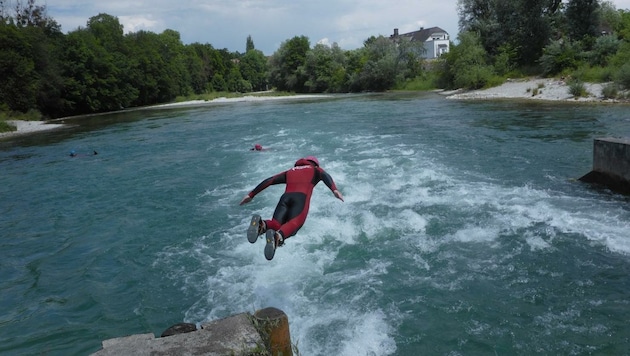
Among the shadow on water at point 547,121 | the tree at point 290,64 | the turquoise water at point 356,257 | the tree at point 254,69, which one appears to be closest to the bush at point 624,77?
the shadow on water at point 547,121

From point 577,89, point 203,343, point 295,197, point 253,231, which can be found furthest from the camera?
point 577,89

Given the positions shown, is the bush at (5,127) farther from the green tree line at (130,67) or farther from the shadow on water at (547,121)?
the shadow on water at (547,121)

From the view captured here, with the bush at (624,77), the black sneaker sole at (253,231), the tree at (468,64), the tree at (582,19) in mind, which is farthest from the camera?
the tree at (468,64)

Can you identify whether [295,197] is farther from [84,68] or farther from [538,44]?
[84,68]

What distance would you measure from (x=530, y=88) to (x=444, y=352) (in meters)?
41.8

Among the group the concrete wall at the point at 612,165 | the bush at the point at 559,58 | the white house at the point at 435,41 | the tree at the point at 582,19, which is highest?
the white house at the point at 435,41

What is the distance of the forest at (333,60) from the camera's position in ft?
149

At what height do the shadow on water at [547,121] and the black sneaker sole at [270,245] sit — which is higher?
the black sneaker sole at [270,245]

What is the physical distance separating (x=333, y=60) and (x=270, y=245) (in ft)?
288

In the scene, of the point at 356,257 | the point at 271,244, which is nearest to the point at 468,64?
the point at 356,257

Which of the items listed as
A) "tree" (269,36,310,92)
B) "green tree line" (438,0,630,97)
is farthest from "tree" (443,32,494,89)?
"tree" (269,36,310,92)

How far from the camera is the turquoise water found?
6.53 metres

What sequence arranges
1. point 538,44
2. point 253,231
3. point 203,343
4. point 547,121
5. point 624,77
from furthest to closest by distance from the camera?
1. point 538,44
2. point 624,77
3. point 547,121
4. point 253,231
5. point 203,343

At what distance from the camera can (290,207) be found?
26.2 ft
